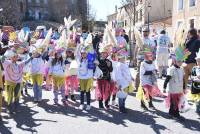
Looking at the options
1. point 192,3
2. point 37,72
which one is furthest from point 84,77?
point 192,3

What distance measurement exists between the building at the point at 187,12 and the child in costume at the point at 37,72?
22600 millimetres

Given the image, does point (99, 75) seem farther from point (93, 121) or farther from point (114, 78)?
point (93, 121)

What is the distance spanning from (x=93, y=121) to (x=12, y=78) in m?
2.22

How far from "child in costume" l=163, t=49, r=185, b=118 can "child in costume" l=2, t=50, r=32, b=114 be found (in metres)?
3.40

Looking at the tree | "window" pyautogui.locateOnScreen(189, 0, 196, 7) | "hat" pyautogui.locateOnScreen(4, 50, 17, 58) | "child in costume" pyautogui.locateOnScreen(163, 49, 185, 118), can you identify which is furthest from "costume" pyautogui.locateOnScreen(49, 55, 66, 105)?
the tree

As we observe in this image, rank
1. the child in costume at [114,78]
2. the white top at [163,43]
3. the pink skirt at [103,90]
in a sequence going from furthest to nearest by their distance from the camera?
1. the white top at [163,43]
2. the pink skirt at [103,90]
3. the child in costume at [114,78]

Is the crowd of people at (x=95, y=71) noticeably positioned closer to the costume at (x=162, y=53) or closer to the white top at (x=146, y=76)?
the white top at (x=146, y=76)

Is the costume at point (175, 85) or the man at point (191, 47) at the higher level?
the man at point (191, 47)

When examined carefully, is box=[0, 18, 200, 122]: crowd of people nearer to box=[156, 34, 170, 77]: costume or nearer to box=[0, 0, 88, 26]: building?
box=[156, 34, 170, 77]: costume

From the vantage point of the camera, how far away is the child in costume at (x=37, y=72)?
10875 millimetres

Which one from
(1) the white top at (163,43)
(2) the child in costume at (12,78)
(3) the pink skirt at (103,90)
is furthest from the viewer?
(1) the white top at (163,43)

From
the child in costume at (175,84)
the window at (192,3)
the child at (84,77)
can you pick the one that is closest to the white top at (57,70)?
the child at (84,77)

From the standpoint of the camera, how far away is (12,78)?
9.63 meters

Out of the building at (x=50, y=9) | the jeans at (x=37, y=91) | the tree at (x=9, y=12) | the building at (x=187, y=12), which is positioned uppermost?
the building at (x=50, y=9)
